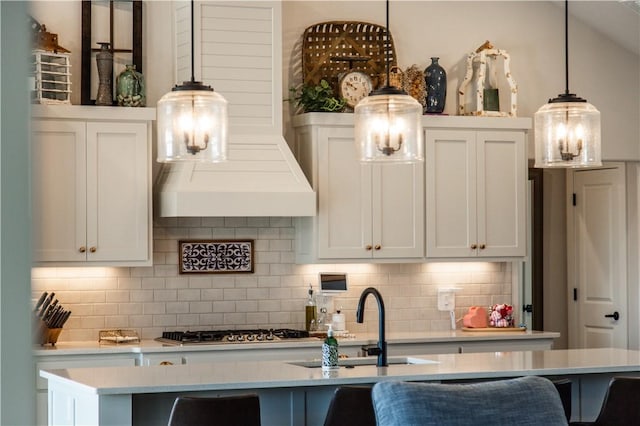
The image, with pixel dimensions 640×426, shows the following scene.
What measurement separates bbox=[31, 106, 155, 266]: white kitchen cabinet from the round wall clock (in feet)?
4.39

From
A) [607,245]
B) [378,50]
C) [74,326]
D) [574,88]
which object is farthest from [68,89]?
[607,245]

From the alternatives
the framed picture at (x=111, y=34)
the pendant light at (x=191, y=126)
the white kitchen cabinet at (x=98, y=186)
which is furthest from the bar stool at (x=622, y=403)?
the framed picture at (x=111, y=34)

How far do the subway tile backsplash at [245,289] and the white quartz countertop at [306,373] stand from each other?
1851 mm

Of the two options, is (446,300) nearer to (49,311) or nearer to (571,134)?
(571,134)

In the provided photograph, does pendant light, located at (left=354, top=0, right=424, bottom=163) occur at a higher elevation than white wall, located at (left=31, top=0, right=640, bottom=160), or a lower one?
lower

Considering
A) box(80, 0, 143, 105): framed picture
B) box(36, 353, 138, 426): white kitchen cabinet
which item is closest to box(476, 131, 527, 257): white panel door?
box(80, 0, 143, 105): framed picture

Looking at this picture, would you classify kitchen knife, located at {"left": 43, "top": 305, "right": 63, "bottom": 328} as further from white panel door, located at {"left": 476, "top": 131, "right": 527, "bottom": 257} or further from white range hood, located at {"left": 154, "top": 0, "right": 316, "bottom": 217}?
white panel door, located at {"left": 476, "top": 131, "right": 527, "bottom": 257}

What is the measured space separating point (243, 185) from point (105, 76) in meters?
1.07

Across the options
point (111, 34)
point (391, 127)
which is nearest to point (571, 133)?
point (391, 127)

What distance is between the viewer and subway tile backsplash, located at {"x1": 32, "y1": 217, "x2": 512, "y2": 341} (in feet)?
20.7

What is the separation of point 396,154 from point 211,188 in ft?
6.15

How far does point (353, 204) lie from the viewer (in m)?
6.57

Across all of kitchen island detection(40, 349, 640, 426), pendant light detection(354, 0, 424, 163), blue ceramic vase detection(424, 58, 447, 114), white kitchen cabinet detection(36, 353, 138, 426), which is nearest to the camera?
kitchen island detection(40, 349, 640, 426)

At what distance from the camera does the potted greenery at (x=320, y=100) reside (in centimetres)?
652
